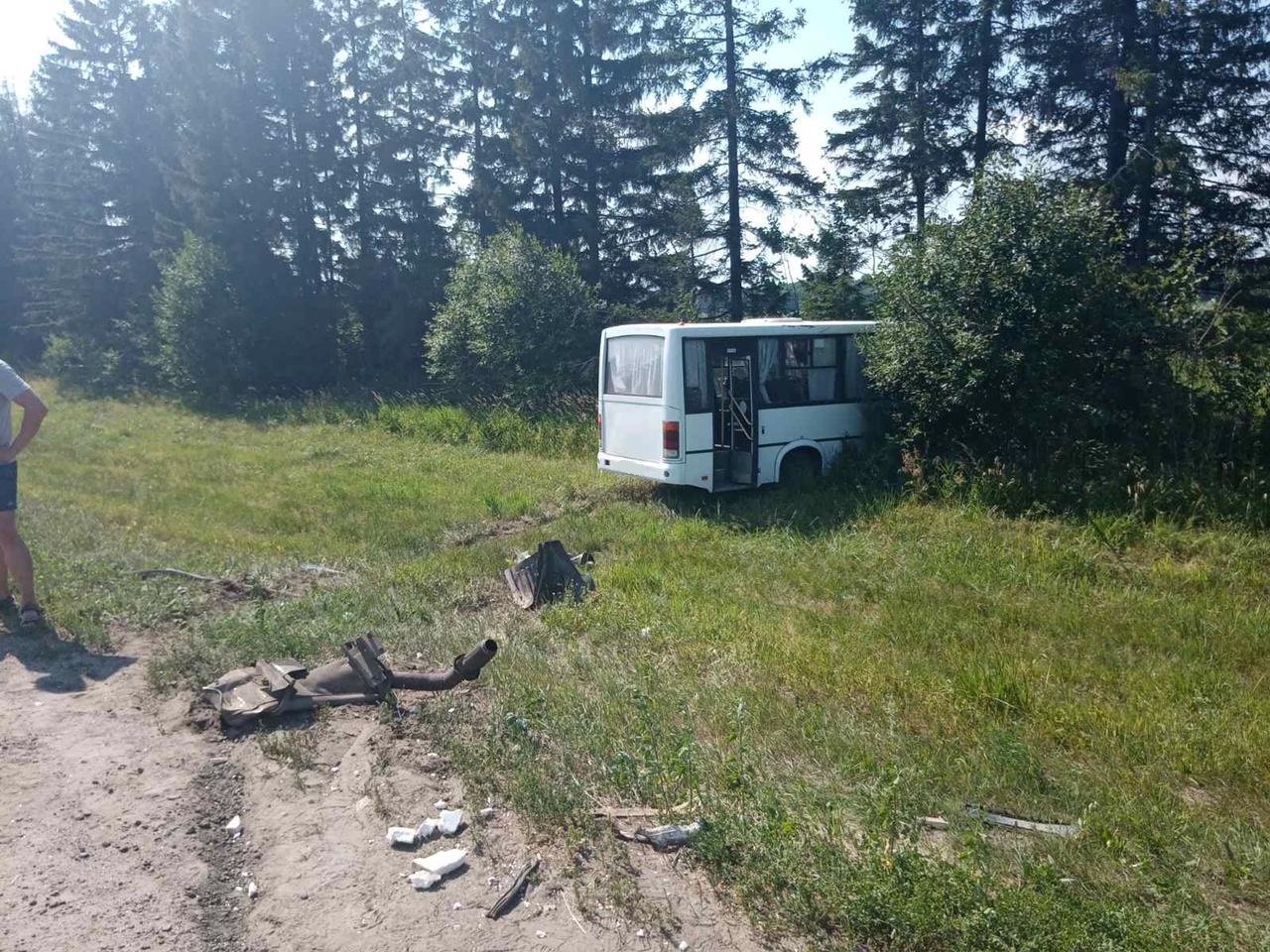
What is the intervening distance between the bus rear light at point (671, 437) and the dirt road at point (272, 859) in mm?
6734

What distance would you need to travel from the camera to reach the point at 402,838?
4.26 m

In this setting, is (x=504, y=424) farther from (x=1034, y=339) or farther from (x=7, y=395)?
(x=7, y=395)

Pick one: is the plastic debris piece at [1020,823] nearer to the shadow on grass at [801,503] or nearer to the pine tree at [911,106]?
the shadow on grass at [801,503]

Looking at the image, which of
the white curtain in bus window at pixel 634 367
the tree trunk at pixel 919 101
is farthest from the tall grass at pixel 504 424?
the tree trunk at pixel 919 101

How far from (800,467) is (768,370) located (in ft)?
4.54

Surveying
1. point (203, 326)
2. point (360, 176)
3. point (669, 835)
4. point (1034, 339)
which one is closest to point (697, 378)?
point (1034, 339)

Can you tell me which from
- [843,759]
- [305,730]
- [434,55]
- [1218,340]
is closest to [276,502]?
[305,730]

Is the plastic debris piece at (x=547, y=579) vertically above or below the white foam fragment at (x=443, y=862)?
above

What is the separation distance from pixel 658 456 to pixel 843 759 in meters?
7.36

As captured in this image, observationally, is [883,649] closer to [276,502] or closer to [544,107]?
[276,502]

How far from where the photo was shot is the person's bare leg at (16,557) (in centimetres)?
721

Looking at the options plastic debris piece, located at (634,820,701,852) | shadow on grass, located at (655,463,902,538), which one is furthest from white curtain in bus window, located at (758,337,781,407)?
plastic debris piece, located at (634,820,701,852)

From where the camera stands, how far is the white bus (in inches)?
468

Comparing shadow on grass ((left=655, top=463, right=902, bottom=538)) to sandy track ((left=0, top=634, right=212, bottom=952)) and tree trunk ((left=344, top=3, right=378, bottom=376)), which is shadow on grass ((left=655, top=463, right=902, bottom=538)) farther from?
tree trunk ((left=344, top=3, right=378, bottom=376))
